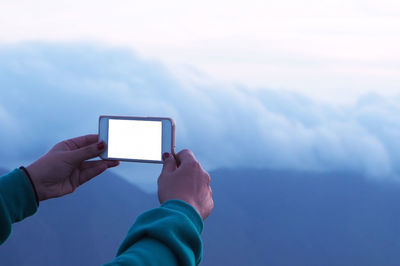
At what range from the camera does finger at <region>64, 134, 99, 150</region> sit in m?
0.74

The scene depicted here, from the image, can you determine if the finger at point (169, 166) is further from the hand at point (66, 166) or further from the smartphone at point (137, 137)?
the hand at point (66, 166)

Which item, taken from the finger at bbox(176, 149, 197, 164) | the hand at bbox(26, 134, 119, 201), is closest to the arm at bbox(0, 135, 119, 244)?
the hand at bbox(26, 134, 119, 201)

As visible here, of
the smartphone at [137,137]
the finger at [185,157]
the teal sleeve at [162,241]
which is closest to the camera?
the teal sleeve at [162,241]

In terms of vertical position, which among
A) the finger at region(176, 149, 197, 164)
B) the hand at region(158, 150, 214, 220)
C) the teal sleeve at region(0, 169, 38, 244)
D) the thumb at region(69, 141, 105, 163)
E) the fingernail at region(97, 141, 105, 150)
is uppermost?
the finger at region(176, 149, 197, 164)

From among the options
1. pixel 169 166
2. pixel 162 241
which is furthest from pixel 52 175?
pixel 162 241

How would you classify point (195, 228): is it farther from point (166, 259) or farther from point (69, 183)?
point (69, 183)

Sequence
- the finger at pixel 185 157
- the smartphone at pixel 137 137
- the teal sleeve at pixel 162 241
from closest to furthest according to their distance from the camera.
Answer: the teal sleeve at pixel 162 241, the finger at pixel 185 157, the smartphone at pixel 137 137

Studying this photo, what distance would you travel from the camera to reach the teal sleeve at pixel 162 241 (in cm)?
38

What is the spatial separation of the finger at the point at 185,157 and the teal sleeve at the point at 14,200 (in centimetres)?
23

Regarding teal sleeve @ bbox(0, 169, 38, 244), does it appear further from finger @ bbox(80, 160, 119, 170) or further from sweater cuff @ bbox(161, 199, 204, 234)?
sweater cuff @ bbox(161, 199, 204, 234)

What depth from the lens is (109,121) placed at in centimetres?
73

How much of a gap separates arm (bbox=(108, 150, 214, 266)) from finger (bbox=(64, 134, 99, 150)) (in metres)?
0.30

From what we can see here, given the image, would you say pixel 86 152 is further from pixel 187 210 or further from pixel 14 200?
pixel 187 210

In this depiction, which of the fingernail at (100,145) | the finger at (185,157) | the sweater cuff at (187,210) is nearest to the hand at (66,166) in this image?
the fingernail at (100,145)
